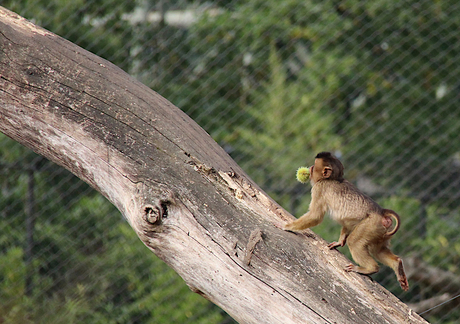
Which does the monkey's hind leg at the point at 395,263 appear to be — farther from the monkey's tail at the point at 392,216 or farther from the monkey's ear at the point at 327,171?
the monkey's ear at the point at 327,171

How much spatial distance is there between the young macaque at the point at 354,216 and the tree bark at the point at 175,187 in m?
0.40

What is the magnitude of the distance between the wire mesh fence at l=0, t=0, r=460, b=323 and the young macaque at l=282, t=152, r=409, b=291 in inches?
93.2

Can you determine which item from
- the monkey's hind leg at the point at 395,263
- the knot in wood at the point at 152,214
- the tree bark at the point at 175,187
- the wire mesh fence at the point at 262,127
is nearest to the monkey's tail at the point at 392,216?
the monkey's hind leg at the point at 395,263

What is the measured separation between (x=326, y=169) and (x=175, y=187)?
1.00 meters

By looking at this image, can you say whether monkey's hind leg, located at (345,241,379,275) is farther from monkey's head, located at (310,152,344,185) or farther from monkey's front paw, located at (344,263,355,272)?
monkey's head, located at (310,152,344,185)

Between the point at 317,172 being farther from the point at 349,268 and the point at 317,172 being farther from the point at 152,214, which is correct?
the point at 152,214

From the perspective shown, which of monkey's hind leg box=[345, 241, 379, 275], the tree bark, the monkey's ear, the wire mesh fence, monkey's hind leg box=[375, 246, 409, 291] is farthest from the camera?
the wire mesh fence

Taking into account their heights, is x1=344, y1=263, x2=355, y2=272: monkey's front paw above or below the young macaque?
below

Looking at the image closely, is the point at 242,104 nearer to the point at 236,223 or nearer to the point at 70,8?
the point at 70,8

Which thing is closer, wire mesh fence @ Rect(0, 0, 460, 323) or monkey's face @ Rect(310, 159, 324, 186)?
monkey's face @ Rect(310, 159, 324, 186)

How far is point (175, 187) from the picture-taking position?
2.00 metres

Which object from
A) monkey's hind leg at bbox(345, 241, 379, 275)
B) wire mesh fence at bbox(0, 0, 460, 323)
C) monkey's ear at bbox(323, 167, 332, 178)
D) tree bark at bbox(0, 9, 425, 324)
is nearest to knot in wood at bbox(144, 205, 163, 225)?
tree bark at bbox(0, 9, 425, 324)

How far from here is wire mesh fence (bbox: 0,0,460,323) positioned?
5020 mm

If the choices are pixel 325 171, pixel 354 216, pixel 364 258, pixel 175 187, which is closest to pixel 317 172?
pixel 325 171
